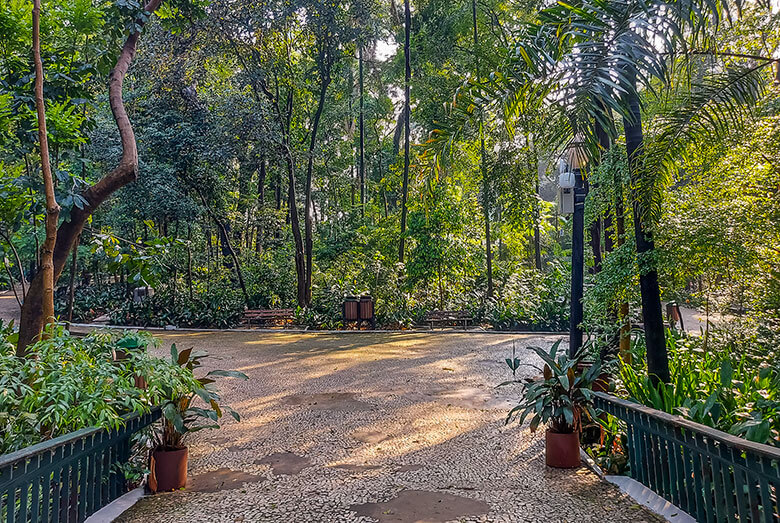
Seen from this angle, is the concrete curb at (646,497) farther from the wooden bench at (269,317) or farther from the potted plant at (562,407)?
the wooden bench at (269,317)

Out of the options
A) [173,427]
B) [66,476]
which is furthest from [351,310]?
[66,476]

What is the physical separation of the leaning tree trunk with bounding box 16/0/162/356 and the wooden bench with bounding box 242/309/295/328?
8.86 metres

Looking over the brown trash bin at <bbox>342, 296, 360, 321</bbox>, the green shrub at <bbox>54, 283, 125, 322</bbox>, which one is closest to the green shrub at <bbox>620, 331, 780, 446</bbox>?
the brown trash bin at <bbox>342, 296, 360, 321</bbox>

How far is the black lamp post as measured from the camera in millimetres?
4695

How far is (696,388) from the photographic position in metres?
3.56

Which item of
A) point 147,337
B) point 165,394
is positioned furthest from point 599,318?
point 147,337

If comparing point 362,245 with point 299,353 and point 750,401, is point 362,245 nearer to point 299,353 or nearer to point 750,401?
point 299,353

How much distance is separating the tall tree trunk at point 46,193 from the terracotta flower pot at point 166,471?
50.1 inches

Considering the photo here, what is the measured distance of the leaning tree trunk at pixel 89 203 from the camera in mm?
3711

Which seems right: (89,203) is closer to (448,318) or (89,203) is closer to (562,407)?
(562,407)

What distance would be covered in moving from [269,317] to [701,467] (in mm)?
11545

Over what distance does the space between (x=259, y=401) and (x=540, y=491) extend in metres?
3.80

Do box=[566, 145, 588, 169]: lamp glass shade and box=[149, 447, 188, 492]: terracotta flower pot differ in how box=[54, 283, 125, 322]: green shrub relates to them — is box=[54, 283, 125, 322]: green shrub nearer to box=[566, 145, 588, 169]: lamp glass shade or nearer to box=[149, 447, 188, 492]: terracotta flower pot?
box=[149, 447, 188, 492]: terracotta flower pot

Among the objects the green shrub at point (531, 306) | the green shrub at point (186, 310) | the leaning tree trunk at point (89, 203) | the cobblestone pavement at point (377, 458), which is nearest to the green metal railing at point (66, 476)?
the cobblestone pavement at point (377, 458)
